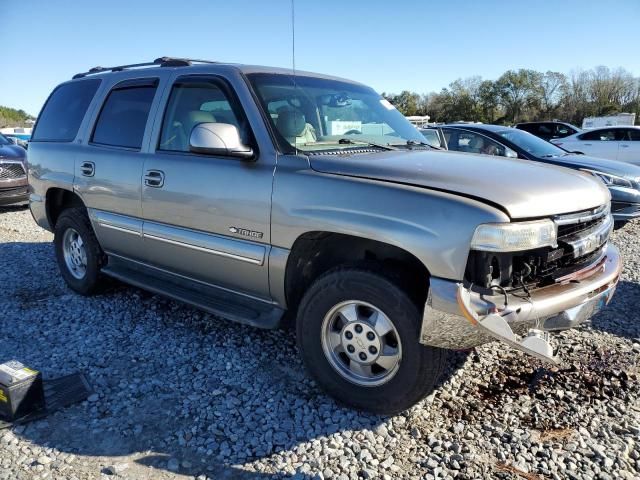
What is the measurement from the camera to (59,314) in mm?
4371

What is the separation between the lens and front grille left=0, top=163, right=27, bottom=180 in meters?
9.18

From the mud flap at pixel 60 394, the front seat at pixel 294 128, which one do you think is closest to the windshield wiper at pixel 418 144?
the front seat at pixel 294 128

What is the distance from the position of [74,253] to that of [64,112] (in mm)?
1358

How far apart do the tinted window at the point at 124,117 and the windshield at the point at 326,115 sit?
1.08m

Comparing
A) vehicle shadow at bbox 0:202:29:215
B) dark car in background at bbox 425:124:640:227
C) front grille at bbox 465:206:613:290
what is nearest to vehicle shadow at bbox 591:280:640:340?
front grille at bbox 465:206:613:290

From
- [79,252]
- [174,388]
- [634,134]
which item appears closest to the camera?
[174,388]

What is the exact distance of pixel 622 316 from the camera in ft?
14.0

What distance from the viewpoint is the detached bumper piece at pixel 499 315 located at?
2377 millimetres

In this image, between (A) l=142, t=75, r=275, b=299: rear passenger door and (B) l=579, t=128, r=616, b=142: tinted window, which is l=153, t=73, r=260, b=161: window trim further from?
(B) l=579, t=128, r=616, b=142: tinted window

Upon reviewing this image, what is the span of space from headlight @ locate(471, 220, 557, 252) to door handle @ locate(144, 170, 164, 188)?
2.31m

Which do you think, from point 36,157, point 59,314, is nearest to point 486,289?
point 59,314

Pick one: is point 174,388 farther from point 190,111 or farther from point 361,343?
point 190,111

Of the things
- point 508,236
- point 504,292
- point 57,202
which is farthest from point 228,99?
point 57,202

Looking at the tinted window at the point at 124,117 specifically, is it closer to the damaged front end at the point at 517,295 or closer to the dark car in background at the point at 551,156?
the damaged front end at the point at 517,295
